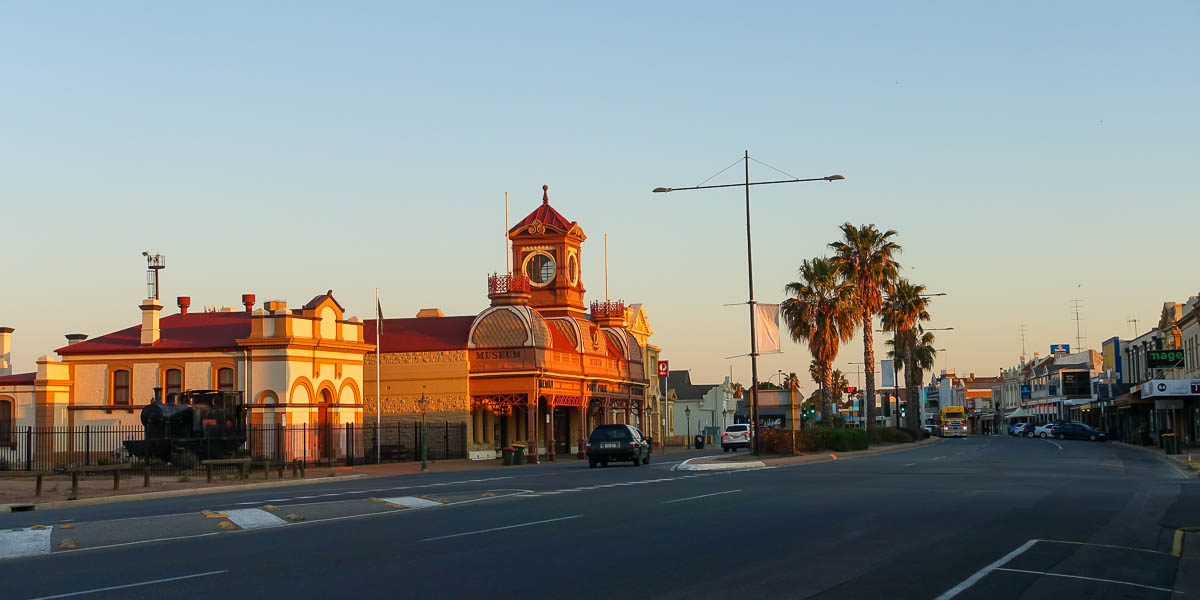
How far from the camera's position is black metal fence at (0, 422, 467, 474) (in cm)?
4338

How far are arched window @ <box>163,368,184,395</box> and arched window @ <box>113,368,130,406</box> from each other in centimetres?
180

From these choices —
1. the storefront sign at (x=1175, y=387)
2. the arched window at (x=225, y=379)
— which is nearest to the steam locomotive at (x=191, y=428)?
the arched window at (x=225, y=379)

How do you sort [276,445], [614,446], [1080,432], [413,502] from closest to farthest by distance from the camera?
1. [413,502]
2. [614,446]
3. [276,445]
4. [1080,432]

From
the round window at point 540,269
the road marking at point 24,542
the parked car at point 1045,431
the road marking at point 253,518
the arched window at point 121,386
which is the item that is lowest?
the parked car at point 1045,431

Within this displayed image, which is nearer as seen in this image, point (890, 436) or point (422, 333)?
point (422, 333)

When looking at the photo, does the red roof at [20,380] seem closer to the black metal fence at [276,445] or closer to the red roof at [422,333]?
the black metal fence at [276,445]

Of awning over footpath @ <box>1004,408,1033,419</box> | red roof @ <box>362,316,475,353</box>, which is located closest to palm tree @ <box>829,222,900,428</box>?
red roof @ <box>362,316,475,353</box>

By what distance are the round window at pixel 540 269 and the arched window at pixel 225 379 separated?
19.1m

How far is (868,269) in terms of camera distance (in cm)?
6166

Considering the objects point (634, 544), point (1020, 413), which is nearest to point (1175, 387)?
point (634, 544)

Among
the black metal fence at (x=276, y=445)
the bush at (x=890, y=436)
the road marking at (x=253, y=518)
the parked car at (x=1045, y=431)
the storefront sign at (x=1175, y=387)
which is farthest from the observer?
the parked car at (x=1045, y=431)

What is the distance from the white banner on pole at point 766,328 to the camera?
130 feet

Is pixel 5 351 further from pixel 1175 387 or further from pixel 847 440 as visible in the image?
pixel 1175 387

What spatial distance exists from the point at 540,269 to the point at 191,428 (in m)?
25.0
